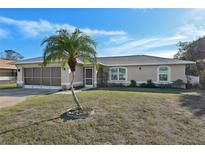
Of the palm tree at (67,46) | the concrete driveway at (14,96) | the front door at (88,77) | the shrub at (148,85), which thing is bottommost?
the concrete driveway at (14,96)

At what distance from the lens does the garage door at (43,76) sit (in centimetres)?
1753

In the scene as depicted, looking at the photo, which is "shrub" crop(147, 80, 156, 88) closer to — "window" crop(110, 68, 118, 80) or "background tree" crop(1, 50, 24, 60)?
"window" crop(110, 68, 118, 80)

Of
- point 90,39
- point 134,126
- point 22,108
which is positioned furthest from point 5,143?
point 90,39

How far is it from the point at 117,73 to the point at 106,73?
132 cm

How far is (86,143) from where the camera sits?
5.16 meters

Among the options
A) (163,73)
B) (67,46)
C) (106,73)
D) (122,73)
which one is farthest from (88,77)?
(67,46)

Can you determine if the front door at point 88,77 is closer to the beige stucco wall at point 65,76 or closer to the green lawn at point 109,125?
the beige stucco wall at point 65,76

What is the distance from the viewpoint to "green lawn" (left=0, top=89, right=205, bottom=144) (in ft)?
17.7

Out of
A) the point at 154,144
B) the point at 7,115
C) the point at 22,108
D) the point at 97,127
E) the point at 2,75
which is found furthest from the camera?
A: the point at 2,75

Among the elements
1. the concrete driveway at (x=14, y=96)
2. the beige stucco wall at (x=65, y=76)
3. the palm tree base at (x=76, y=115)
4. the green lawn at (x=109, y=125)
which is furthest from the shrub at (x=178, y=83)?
the palm tree base at (x=76, y=115)

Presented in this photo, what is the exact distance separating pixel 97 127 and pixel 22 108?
14.8ft

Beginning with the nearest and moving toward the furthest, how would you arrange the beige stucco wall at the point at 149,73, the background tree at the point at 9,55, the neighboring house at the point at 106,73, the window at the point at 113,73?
the neighboring house at the point at 106,73
the beige stucco wall at the point at 149,73
the window at the point at 113,73
the background tree at the point at 9,55

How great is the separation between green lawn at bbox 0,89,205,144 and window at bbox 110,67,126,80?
433 inches

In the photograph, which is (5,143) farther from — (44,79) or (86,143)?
(44,79)
